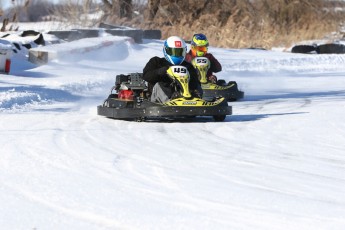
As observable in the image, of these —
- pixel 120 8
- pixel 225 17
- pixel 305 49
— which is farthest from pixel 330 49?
pixel 120 8

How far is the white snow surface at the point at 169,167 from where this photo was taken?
207 inches

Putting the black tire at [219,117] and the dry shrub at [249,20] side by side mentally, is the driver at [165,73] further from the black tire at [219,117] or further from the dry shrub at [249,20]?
the dry shrub at [249,20]

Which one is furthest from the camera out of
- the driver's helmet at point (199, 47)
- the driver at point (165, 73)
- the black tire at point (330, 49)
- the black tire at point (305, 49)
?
the black tire at point (330, 49)

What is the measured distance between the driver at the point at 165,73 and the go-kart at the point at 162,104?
121mm

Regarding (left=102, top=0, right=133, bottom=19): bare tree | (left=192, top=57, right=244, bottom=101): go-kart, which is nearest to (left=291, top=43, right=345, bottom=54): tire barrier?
(left=102, top=0, right=133, bottom=19): bare tree

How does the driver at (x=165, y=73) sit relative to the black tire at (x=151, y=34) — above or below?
below

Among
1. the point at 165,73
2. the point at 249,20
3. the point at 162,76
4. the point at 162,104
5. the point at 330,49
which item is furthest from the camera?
the point at 249,20

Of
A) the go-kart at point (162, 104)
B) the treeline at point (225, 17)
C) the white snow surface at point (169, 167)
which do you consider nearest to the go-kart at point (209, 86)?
the white snow surface at point (169, 167)

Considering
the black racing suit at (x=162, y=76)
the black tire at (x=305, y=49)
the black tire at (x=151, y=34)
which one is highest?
the black tire at (x=151, y=34)

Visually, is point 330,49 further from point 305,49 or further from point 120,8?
point 120,8

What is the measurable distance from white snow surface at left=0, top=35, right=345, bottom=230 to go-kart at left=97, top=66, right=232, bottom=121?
0.64 ft

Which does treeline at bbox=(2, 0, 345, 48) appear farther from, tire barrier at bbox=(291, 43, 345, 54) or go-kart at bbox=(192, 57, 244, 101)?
go-kart at bbox=(192, 57, 244, 101)

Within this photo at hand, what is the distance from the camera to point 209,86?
14.4 meters

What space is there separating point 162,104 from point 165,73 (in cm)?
63
